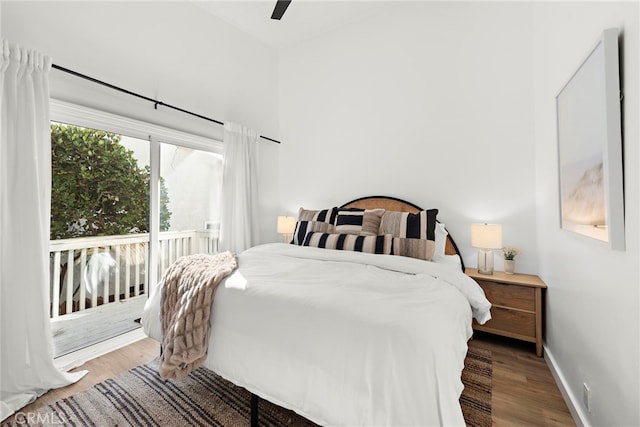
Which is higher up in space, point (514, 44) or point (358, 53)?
point (358, 53)

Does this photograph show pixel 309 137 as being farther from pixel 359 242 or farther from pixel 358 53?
pixel 359 242

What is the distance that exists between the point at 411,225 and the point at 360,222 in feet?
1.47

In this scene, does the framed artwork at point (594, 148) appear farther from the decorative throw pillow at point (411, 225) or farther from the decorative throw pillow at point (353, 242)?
the decorative throw pillow at point (353, 242)

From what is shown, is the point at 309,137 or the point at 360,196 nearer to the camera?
the point at 360,196

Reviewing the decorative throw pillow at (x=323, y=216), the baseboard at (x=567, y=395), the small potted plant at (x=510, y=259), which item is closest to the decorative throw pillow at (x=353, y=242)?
the decorative throw pillow at (x=323, y=216)

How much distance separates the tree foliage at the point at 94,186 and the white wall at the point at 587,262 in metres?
3.20

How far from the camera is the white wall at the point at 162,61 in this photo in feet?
6.69

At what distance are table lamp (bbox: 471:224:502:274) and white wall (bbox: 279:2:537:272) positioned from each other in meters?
0.26

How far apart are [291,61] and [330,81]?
2.48ft

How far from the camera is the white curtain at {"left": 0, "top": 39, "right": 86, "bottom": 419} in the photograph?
1.68 m

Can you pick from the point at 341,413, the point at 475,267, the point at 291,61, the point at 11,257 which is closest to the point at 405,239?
the point at 475,267

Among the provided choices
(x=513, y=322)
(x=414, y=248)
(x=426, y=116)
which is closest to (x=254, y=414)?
(x=414, y=248)

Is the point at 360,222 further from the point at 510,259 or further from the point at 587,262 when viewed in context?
the point at 587,262

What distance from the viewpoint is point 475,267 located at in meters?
2.72
